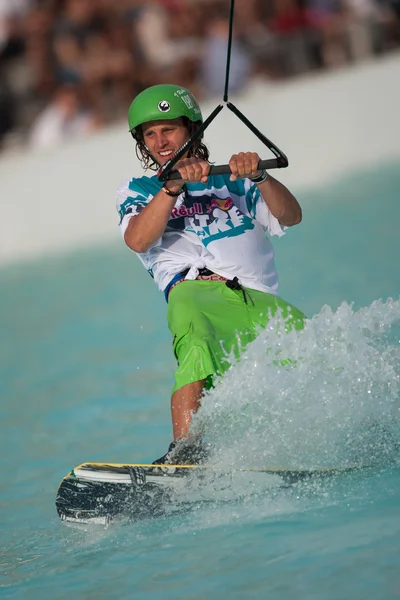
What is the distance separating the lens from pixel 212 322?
4.11 meters

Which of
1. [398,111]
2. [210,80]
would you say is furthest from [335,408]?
[210,80]

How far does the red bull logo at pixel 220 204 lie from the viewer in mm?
4273

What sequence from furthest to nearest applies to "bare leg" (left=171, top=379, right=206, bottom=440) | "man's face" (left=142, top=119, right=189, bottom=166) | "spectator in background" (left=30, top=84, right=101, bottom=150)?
"spectator in background" (left=30, top=84, right=101, bottom=150), "man's face" (left=142, top=119, right=189, bottom=166), "bare leg" (left=171, top=379, right=206, bottom=440)

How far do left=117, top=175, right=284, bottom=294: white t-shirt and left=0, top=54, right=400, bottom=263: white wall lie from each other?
6700 mm

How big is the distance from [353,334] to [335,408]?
298 mm

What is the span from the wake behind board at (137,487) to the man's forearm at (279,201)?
1009 mm

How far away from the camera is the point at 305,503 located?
12.4ft

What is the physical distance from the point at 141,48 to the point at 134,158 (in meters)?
1.83

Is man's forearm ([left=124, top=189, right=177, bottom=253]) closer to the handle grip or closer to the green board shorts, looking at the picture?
the handle grip

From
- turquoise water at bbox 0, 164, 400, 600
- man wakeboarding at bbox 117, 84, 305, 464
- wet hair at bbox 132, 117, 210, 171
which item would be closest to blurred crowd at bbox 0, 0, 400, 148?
turquoise water at bbox 0, 164, 400, 600

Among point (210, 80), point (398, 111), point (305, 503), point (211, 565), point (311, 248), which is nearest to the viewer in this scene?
point (211, 565)

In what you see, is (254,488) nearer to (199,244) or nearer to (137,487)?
(137,487)

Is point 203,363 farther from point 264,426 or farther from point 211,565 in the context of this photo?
point 211,565

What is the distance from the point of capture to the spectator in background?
39.2 feet
